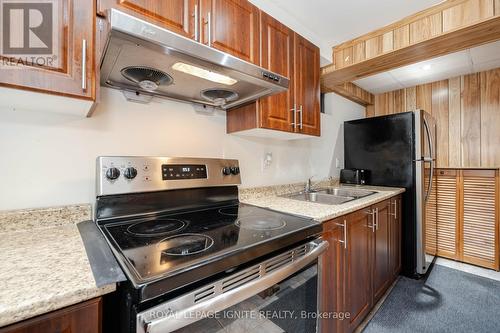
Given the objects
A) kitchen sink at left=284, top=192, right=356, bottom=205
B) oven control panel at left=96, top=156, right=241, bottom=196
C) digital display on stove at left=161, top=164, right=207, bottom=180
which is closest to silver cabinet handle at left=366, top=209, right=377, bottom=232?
kitchen sink at left=284, top=192, right=356, bottom=205

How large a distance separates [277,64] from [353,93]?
1820mm

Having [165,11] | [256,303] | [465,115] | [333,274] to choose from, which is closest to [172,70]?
[165,11]

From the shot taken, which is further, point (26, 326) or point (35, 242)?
point (35, 242)

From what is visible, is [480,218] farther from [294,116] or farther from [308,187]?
[294,116]

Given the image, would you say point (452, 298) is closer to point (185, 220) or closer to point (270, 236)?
point (270, 236)

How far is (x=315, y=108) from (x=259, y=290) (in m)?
1.47

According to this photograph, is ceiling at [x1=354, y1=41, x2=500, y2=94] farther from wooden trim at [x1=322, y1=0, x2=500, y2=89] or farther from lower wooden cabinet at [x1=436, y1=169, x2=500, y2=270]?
lower wooden cabinet at [x1=436, y1=169, x2=500, y2=270]

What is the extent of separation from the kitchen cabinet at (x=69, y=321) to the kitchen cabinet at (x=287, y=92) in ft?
3.79

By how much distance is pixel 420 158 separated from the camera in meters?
2.14

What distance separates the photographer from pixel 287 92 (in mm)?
1569

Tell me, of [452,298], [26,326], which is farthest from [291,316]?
[452,298]

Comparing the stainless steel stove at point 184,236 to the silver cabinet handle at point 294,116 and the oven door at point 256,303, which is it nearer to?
the oven door at point 256,303

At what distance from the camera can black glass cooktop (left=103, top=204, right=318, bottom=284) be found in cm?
64

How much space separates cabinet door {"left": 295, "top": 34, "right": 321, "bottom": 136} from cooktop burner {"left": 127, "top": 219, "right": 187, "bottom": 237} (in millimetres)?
1096
